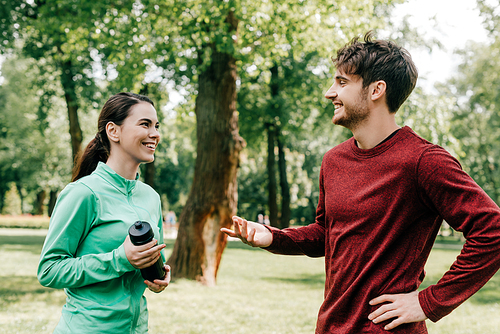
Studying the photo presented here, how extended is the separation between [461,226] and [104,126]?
2.14m

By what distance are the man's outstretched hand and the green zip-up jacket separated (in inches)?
23.3

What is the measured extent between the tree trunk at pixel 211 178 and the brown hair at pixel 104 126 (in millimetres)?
7486

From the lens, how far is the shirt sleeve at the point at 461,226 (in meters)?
1.92

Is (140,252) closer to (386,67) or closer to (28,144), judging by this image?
(386,67)

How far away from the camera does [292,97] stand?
70.3 ft

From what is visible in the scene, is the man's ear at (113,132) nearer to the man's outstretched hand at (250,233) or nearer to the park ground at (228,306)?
the man's outstretched hand at (250,233)

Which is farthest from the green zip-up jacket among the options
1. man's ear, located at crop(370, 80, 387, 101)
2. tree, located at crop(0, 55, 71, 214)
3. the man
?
tree, located at crop(0, 55, 71, 214)

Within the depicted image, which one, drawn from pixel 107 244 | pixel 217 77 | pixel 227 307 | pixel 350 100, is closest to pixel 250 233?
pixel 107 244

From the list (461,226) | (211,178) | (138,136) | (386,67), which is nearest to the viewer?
(461,226)

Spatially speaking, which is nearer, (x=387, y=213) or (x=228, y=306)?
(x=387, y=213)

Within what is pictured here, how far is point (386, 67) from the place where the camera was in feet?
7.65

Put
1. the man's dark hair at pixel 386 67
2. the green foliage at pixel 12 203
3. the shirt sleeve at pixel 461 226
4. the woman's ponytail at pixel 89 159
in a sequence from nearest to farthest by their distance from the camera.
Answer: the shirt sleeve at pixel 461 226, the man's dark hair at pixel 386 67, the woman's ponytail at pixel 89 159, the green foliage at pixel 12 203

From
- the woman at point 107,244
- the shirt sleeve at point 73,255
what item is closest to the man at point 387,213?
the woman at point 107,244

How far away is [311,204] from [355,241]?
1647 inches
